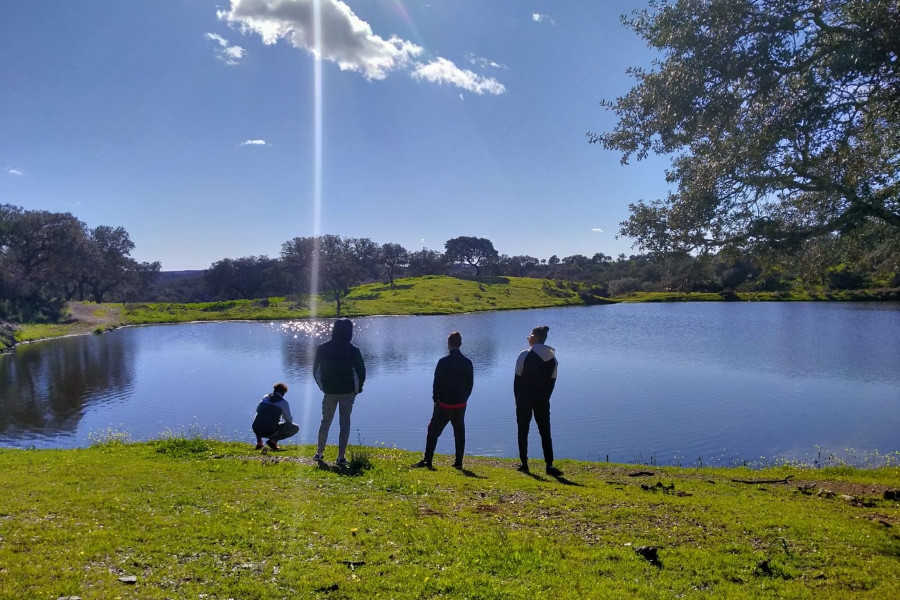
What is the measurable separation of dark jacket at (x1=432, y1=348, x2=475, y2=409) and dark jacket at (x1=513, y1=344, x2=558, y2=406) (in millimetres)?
1132

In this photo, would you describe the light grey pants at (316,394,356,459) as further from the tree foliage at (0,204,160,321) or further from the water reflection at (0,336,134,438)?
the tree foliage at (0,204,160,321)

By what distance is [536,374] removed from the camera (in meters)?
11.8

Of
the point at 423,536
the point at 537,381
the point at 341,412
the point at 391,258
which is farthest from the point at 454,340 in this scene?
the point at 391,258

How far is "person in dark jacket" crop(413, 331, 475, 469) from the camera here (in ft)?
40.5

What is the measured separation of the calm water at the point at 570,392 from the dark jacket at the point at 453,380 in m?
6.90

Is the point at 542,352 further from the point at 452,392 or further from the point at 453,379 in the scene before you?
the point at 452,392

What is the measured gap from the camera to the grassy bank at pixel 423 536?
5684 millimetres

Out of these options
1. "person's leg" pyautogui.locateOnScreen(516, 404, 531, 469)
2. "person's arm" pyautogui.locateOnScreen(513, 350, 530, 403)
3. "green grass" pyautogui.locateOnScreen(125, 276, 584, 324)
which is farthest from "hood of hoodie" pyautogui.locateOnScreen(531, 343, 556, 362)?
"green grass" pyautogui.locateOnScreen(125, 276, 584, 324)

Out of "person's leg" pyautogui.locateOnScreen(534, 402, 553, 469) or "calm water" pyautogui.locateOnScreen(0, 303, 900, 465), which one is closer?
"person's leg" pyautogui.locateOnScreen(534, 402, 553, 469)

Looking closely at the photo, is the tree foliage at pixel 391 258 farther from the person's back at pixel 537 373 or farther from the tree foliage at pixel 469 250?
the person's back at pixel 537 373

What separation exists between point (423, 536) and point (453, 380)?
550cm

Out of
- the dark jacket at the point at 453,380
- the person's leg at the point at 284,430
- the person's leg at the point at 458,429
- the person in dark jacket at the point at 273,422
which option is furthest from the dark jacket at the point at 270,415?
the person's leg at the point at 458,429

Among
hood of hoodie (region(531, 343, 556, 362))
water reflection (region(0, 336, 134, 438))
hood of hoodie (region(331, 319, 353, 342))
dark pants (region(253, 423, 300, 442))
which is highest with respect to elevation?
hood of hoodie (region(331, 319, 353, 342))

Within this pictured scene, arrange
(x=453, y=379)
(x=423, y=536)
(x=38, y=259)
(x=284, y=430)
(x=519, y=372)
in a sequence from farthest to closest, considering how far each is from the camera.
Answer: (x=38, y=259) → (x=284, y=430) → (x=453, y=379) → (x=519, y=372) → (x=423, y=536)
